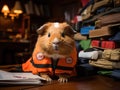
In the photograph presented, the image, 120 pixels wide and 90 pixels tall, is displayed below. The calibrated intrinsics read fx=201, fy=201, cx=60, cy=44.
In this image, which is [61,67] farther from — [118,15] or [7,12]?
[7,12]

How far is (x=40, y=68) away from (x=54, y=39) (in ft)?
0.48

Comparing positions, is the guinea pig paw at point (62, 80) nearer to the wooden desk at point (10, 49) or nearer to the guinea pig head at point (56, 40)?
the guinea pig head at point (56, 40)

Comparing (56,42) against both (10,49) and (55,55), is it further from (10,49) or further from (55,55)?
(10,49)

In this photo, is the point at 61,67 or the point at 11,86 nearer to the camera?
the point at 11,86

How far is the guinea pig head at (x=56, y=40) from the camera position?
2.53ft

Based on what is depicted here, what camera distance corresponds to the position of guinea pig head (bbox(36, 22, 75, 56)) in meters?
0.77

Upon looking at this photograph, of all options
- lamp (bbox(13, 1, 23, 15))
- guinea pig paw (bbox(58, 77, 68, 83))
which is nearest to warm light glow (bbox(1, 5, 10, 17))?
lamp (bbox(13, 1, 23, 15))

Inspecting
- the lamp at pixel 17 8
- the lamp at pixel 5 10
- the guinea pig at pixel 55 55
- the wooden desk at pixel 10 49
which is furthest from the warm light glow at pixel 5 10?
the guinea pig at pixel 55 55

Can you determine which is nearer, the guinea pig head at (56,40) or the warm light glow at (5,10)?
the guinea pig head at (56,40)

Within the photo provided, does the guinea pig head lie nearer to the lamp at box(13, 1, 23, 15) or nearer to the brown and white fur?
the brown and white fur

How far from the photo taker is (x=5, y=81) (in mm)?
696

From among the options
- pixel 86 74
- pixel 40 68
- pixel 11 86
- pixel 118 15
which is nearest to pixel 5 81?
pixel 11 86

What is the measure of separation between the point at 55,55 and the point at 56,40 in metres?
0.08

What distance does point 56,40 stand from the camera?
2.48 ft
